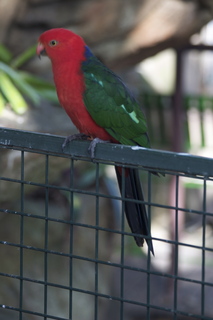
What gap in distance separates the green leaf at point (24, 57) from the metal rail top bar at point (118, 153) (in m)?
2.44

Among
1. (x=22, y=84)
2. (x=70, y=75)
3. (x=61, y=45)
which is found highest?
(x=22, y=84)

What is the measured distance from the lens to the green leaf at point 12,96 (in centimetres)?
366

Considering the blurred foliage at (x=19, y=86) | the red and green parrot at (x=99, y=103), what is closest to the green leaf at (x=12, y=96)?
→ the blurred foliage at (x=19, y=86)

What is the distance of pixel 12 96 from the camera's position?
3.72m

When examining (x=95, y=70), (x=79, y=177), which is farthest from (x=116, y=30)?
(x=95, y=70)

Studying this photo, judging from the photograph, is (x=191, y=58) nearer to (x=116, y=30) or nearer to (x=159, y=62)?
(x=159, y=62)

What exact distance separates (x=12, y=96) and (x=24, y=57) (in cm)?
54

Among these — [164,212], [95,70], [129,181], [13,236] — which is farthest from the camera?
[164,212]

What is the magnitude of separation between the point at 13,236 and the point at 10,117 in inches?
42.7

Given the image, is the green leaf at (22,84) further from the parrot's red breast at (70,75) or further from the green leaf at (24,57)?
the parrot's red breast at (70,75)

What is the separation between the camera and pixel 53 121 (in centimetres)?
378

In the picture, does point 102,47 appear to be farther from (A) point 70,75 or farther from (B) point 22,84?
(A) point 70,75

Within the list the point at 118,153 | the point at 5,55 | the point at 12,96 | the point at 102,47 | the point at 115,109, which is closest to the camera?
the point at 118,153

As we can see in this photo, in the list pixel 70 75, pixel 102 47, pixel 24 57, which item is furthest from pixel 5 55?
pixel 70 75
